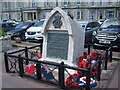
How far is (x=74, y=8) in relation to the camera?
118ft

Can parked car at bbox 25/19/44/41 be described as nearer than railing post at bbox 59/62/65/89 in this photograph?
No

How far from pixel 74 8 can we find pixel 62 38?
106ft

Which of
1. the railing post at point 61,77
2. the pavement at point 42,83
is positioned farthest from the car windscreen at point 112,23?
the railing post at point 61,77

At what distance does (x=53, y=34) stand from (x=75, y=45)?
0.90 m

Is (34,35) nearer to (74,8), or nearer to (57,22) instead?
(57,22)

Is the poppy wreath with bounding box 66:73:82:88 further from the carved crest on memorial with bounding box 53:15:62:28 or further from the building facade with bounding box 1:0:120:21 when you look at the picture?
Result: the building facade with bounding box 1:0:120:21

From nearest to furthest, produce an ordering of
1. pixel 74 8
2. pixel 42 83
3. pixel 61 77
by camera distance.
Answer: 1. pixel 61 77
2. pixel 42 83
3. pixel 74 8

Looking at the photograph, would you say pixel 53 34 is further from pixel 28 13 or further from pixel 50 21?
pixel 28 13

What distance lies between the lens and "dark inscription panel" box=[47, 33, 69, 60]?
499 centimetres

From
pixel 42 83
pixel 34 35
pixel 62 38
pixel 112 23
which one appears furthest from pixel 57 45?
pixel 34 35

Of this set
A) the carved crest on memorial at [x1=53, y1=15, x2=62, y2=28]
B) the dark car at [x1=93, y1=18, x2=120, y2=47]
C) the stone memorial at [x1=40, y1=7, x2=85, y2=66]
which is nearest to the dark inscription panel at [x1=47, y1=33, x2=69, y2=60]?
the stone memorial at [x1=40, y1=7, x2=85, y2=66]

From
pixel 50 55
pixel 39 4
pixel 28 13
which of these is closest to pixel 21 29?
pixel 50 55

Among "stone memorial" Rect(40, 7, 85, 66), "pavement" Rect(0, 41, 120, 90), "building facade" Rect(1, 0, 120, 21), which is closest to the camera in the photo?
"pavement" Rect(0, 41, 120, 90)

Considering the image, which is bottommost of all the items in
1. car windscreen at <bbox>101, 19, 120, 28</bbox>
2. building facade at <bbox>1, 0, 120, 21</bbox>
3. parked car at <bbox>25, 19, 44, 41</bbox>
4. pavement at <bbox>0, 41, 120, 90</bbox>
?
pavement at <bbox>0, 41, 120, 90</bbox>
